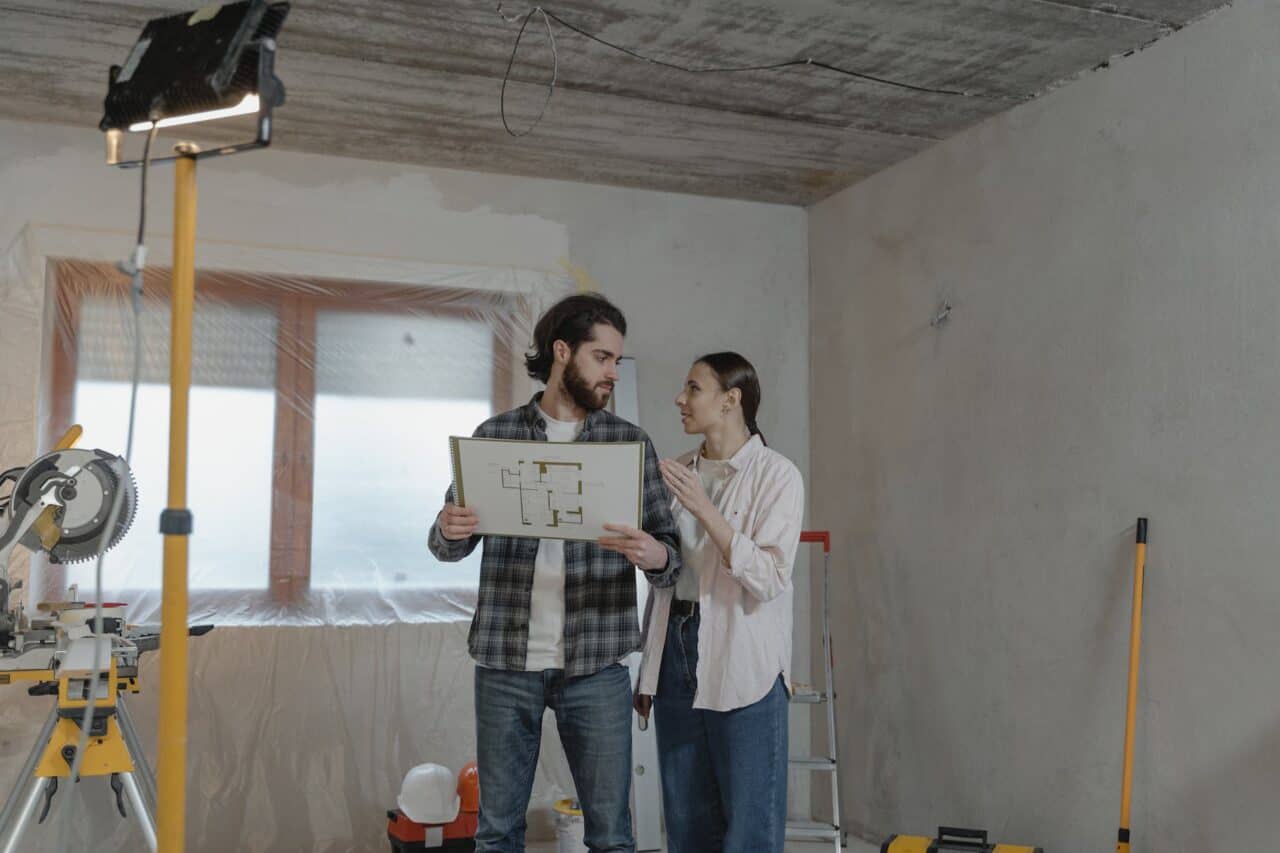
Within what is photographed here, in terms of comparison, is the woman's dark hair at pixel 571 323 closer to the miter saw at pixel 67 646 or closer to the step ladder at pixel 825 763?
the miter saw at pixel 67 646

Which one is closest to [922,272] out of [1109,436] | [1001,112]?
[1001,112]

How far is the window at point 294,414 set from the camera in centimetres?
388

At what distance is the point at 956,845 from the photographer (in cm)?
336

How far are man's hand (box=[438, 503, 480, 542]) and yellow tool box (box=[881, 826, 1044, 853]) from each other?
5.99ft

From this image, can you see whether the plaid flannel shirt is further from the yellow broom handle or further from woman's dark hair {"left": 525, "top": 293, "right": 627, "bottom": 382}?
the yellow broom handle

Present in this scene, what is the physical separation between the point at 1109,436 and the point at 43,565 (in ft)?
10.9

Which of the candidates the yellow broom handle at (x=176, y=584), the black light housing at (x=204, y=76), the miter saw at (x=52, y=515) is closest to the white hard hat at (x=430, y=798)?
the miter saw at (x=52, y=515)

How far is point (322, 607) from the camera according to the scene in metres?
4.11

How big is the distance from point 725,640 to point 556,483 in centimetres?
47

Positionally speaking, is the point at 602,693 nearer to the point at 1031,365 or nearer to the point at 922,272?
the point at 1031,365

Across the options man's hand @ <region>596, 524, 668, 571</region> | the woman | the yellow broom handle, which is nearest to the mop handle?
the woman

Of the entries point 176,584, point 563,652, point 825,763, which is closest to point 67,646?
point 563,652

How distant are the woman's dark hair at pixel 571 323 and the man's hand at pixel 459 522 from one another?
38 cm

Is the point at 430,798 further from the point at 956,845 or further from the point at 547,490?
the point at 547,490
